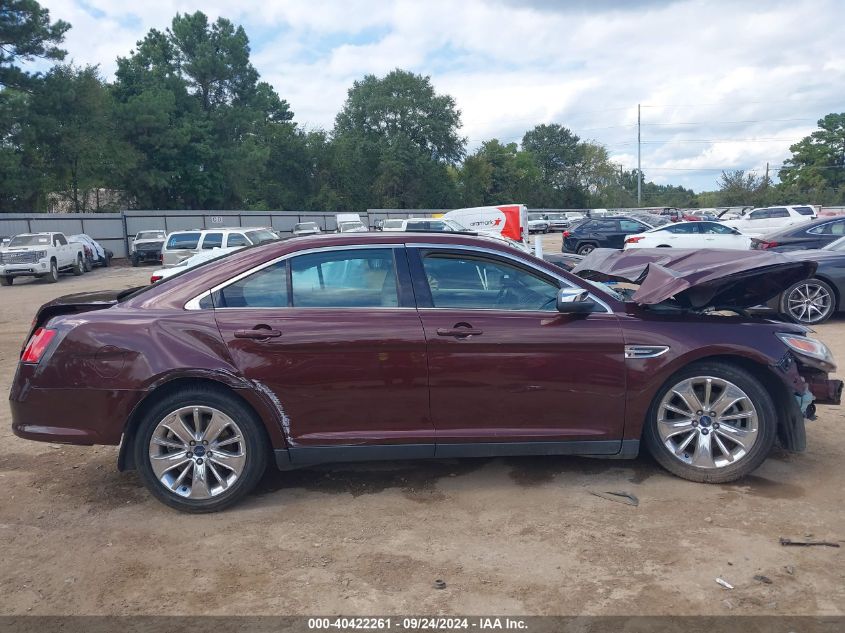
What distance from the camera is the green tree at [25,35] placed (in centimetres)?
3105

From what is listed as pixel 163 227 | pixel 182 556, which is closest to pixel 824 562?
pixel 182 556

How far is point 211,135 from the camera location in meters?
48.7

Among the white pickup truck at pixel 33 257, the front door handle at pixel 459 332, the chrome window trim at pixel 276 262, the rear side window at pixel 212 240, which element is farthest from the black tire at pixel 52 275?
the front door handle at pixel 459 332

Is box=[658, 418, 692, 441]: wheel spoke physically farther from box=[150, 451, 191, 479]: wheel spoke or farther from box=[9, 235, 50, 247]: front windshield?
box=[9, 235, 50, 247]: front windshield

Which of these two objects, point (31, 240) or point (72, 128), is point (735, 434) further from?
point (72, 128)

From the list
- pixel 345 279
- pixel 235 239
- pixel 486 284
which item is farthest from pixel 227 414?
pixel 235 239

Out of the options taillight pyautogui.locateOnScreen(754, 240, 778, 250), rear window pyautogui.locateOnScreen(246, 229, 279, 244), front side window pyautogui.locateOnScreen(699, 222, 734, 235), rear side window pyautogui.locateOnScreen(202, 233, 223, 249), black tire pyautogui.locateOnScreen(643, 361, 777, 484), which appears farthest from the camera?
front side window pyautogui.locateOnScreen(699, 222, 734, 235)

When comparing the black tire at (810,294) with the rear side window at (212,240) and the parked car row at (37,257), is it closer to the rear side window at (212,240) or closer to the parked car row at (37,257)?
the rear side window at (212,240)

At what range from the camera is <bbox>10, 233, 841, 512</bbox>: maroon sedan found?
4.10m

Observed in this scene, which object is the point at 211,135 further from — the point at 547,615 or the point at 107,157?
the point at 547,615

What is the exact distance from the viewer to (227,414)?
4094mm

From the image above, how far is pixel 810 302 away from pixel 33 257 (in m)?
22.1

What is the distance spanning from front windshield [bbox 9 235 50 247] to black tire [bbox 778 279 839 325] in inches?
873

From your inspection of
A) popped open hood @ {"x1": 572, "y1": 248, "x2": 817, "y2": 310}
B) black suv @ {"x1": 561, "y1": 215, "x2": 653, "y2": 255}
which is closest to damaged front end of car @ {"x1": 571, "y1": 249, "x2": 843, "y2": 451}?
popped open hood @ {"x1": 572, "y1": 248, "x2": 817, "y2": 310}
